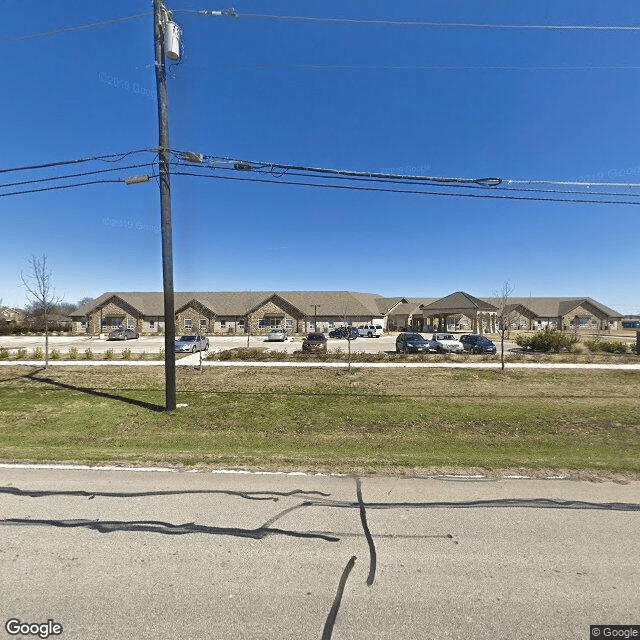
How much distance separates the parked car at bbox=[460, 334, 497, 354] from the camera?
873 inches

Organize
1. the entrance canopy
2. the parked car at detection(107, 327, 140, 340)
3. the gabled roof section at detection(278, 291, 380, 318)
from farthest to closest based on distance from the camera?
1. the gabled roof section at detection(278, 291, 380, 318)
2. the entrance canopy
3. the parked car at detection(107, 327, 140, 340)

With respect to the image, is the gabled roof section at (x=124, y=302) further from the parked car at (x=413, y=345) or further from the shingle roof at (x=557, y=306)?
the shingle roof at (x=557, y=306)

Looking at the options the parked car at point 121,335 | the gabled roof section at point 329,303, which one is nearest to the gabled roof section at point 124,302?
the parked car at point 121,335

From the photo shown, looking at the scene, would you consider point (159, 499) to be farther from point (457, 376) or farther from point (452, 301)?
point (452, 301)

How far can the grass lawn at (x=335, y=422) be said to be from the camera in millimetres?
5648

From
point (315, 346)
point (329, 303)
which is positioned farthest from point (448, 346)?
point (329, 303)

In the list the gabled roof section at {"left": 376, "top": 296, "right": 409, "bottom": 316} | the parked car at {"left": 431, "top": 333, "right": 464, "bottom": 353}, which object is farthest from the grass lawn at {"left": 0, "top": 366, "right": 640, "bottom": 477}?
the gabled roof section at {"left": 376, "top": 296, "right": 409, "bottom": 316}

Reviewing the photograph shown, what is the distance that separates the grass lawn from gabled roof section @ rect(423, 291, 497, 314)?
85.8 ft

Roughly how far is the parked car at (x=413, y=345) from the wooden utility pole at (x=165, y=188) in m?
17.3

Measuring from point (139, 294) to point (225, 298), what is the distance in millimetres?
14606

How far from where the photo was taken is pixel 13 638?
2299 millimetres

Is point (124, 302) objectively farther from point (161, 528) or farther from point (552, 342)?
point (161, 528)

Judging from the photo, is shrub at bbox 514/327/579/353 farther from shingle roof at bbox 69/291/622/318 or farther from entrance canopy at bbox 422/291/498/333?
shingle roof at bbox 69/291/622/318

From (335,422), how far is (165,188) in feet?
23.7
